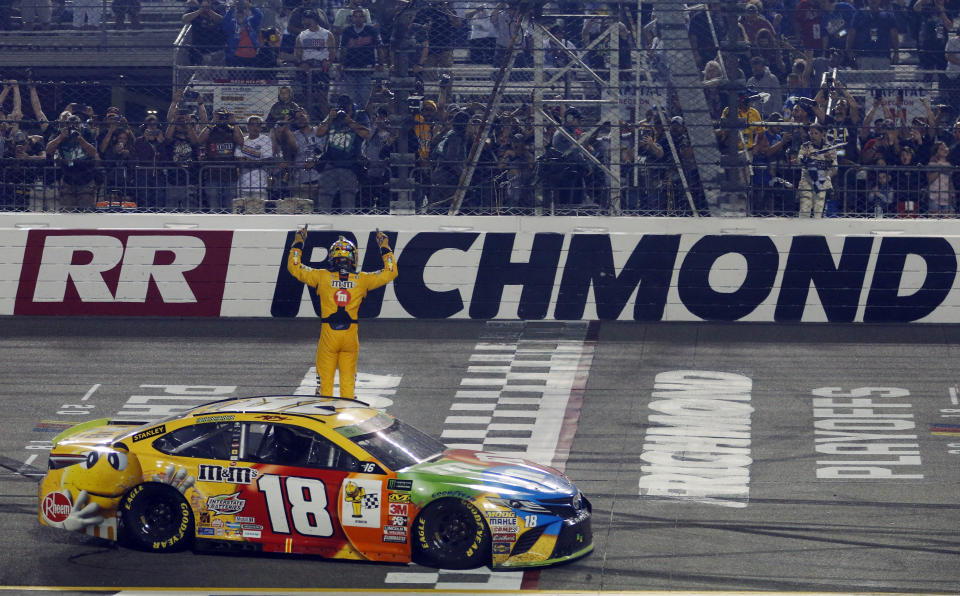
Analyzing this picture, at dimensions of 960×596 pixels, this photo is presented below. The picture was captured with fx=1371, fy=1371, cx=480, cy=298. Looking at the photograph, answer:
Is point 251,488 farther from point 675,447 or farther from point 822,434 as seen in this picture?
point 822,434

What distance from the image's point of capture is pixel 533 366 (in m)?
13.4

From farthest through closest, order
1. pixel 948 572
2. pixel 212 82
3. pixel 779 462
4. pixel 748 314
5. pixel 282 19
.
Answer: pixel 282 19
pixel 212 82
pixel 748 314
pixel 779 462
pixel 948 572

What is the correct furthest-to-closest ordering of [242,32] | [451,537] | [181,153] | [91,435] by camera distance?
[242,32] → [181,153] → [91,435] → [451,537]

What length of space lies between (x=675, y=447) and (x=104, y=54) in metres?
9.96

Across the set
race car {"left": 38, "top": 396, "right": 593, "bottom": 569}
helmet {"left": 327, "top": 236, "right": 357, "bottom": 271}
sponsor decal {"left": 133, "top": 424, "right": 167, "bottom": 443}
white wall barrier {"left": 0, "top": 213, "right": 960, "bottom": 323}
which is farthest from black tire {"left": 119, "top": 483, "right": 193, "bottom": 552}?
white wall barrier {"left": 0, "top": 213, "right": 960, "bottom": 323}

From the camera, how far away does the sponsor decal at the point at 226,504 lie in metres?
8.62

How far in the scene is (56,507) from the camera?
888cm

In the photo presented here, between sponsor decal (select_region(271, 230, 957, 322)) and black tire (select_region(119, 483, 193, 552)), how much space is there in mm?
5923

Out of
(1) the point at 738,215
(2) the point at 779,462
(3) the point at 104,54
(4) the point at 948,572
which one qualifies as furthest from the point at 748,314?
(3) the point at 104,54

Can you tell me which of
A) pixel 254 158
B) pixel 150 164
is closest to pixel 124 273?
pixel 150 164

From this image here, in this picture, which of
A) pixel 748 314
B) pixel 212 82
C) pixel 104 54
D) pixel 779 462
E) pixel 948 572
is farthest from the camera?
pixel 104 54

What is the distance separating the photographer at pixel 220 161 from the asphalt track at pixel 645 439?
130cm

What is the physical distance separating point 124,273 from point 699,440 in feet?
21.6

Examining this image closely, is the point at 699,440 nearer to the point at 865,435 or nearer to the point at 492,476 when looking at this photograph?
the point at 865,435
